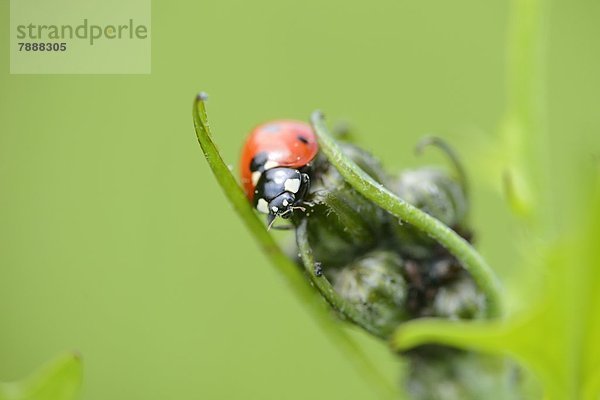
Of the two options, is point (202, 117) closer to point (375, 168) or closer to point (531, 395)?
point (375, 168)

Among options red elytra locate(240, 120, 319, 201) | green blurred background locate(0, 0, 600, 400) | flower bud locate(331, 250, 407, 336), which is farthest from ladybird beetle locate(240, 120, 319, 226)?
green blurred background locate(0, 0, 600, 400)

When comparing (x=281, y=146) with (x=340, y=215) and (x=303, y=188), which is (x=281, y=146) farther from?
(x=340, y=215)

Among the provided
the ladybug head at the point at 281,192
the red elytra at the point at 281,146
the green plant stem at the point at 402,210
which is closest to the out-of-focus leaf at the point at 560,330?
the green plant stem at the point at 402,210

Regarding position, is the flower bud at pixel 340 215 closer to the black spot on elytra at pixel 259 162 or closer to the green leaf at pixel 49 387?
the black spot on elytra at pixel 259 162

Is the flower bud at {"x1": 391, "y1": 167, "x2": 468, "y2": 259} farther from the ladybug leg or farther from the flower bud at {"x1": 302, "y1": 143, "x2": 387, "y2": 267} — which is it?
the ladybug leg

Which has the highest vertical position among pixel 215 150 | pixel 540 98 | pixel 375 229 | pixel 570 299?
pixel 540 98

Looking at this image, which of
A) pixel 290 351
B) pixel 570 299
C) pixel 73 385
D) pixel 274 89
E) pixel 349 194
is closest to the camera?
pixel 570 299

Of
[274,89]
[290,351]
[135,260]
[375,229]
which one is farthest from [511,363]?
[274,89]
